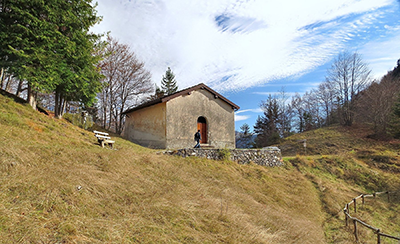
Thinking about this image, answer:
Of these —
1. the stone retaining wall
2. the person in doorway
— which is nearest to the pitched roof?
the person in doorway

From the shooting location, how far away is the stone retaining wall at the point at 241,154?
11734mm

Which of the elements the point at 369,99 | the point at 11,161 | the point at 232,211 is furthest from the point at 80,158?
the point at 369,99

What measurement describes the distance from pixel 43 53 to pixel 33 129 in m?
4.81

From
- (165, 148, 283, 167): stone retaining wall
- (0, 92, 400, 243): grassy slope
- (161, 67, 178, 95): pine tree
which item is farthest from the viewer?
(161, 67, 178, 95): pine tree

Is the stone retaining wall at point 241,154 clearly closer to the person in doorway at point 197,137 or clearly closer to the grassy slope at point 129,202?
the grassy slope at point 129,202

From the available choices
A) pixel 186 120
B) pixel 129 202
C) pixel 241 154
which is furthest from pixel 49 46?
pixel 241 154

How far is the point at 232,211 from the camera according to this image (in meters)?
5.65

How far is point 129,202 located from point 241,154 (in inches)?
382

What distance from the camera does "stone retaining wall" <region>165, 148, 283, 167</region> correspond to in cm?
1173

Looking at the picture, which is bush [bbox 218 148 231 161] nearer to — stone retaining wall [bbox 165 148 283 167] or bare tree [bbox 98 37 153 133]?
stone retaining wall [bbox 165 148 283 167]

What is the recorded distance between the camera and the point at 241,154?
1354 cm

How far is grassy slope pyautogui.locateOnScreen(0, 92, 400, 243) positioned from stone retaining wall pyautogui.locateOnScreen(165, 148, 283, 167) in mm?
1263

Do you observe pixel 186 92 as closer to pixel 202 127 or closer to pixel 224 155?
pixel 202 127

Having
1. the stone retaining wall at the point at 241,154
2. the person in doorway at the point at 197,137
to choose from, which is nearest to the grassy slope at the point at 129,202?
the stone retaining wall at the point at 241,154
